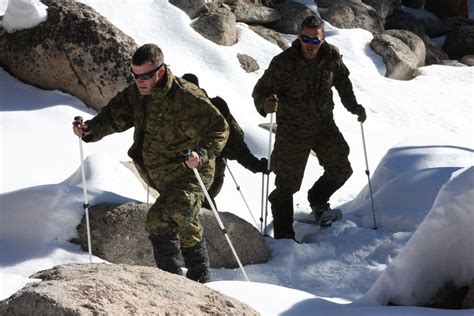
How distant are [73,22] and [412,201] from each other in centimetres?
497

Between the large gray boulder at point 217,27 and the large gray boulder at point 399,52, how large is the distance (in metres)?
3.66

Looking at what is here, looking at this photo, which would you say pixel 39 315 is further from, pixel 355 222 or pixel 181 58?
pixel 181 58

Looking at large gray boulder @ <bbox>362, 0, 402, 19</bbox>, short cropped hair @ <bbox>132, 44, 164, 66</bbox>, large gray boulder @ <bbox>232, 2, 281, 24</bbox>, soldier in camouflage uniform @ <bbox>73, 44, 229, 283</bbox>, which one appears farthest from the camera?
large gray boulder @ <bbox>362, 0, 402, 19</bbox>

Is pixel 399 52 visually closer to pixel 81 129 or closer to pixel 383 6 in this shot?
pixel 383 6

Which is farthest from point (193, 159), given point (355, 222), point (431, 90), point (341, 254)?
point (431, 90)

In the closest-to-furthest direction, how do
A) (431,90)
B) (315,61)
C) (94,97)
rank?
(315,61)
(94,97)
(431,90)

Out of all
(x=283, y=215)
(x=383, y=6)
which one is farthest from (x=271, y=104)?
(x=383, y=6)

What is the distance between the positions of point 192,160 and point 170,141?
0.53m

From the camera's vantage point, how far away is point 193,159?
5418 mm

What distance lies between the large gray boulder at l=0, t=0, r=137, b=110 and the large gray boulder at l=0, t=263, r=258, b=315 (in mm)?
7207

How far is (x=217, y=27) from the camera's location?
15.9 meters

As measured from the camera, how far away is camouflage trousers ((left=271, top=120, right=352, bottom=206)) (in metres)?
7.86

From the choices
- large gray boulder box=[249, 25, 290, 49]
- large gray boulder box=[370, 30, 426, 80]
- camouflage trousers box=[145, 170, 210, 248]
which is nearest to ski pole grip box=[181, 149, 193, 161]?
camouflage trousers box=[145, 170, 210, 248]

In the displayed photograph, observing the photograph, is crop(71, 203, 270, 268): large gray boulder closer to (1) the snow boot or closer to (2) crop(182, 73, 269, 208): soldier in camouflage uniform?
(2) crop(182, 73, 269, 208): soldier in camouflage uniform
